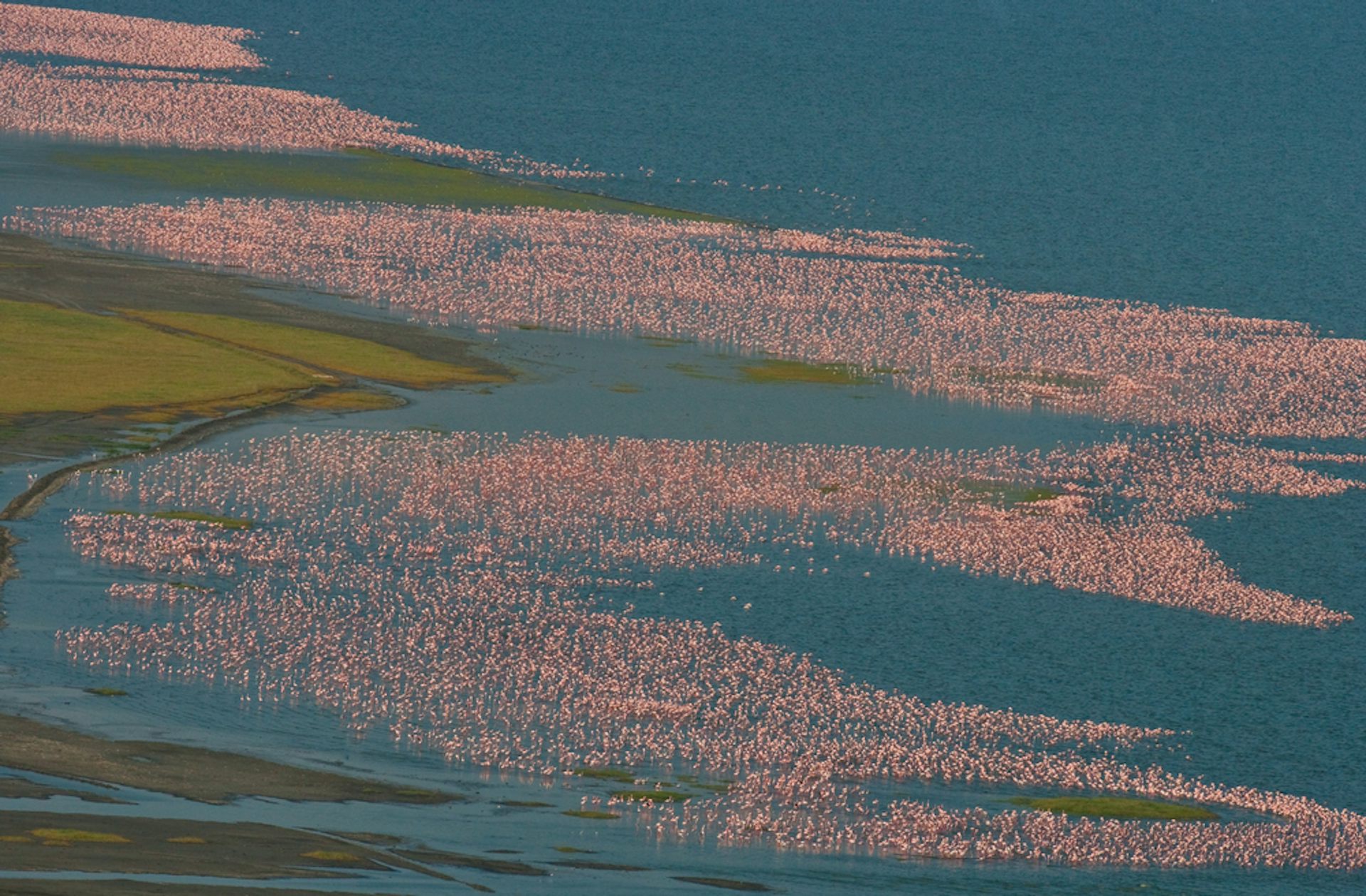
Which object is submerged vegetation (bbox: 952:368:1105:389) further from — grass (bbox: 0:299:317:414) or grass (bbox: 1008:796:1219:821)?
grass (bbox: 1008:796:1219:821)

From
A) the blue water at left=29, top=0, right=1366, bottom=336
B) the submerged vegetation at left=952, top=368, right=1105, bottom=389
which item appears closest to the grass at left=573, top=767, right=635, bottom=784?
the submerged vegetation at left=952, top=368, right=1105, bottom=389

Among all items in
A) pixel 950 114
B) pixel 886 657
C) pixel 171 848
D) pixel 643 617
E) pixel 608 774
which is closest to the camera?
pixel 171 848

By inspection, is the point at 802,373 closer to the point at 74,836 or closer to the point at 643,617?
the point at 643,617

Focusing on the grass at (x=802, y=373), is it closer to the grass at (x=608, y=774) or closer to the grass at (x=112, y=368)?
the grass at (x=112, y=368)

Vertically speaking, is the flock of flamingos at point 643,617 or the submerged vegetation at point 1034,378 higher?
the submerged vegetation at point 1034,378

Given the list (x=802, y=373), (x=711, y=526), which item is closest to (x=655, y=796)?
(x=711, y=526)

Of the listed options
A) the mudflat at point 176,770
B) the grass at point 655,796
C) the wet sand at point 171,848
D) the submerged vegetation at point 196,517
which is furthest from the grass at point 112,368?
the grass at point 655,796

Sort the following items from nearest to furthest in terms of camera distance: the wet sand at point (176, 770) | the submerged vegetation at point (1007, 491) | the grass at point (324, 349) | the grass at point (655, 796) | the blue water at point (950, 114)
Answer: the wet sand at point (176, 770), the grass at point (655, 796), the submerged vegetation at point (1007, 491), the grass at point (324, 349), the blue water at point (950, 114)

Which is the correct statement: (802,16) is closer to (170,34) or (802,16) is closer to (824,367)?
(170,34)

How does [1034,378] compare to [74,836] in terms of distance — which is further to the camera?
[1034,378]
